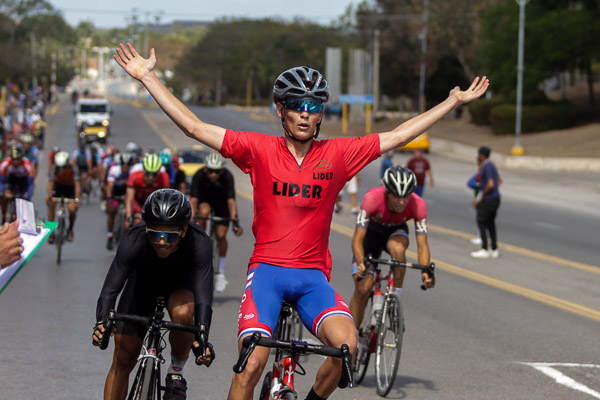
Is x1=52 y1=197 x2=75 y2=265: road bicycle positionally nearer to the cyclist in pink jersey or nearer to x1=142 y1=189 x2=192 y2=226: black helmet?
x1=142 y1=189 x2=192 y2=226: black helmet

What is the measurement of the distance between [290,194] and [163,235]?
806mm

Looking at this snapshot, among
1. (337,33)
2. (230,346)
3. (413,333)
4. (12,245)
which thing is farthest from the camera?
(337,33)

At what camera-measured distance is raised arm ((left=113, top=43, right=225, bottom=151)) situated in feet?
18.0

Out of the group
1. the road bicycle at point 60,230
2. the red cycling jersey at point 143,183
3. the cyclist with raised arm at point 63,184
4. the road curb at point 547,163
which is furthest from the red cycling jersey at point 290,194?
the road curb at point 547,163

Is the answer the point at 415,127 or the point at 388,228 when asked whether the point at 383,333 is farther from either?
the point at 415,127

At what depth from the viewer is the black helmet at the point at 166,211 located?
5555 mm

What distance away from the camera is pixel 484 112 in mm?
63062

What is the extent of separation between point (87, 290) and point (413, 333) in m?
4.77

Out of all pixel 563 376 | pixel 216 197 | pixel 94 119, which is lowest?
pixel 563 376

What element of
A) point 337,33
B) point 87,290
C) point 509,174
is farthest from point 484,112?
point 337,33

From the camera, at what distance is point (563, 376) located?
9.02 meters

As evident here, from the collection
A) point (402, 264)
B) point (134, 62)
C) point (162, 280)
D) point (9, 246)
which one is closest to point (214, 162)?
point (402, 264)

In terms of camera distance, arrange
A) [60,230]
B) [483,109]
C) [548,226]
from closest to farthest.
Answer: [60,230], [548,226], [483,109]

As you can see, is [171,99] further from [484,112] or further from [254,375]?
[484,112]
